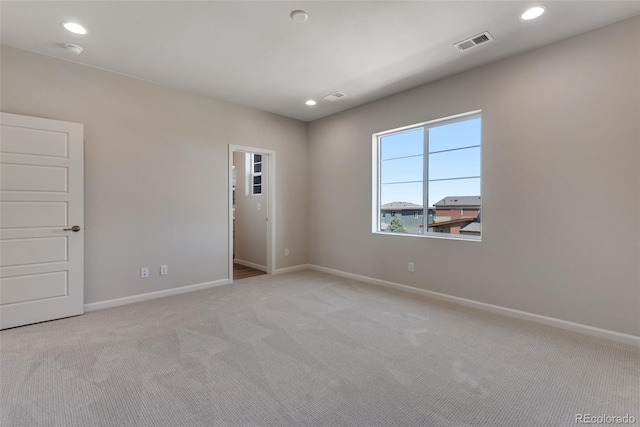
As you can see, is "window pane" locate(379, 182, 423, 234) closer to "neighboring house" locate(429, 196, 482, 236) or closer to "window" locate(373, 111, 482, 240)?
"window" locate(373, 111, 482, 240)

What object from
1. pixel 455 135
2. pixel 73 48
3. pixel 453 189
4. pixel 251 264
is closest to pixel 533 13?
pixel 455 135

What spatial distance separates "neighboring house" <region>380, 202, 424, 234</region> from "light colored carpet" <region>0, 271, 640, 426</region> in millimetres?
1233

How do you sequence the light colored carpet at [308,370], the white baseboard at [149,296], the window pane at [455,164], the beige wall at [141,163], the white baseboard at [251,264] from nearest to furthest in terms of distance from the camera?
1. the light colored carpet at [308,370]
2. the beige wall at [141,163]
3. the white baseboard at [149,296]
4. the window pane at [455,164]
5. the white baseboard at [251,264]

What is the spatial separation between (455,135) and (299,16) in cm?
234

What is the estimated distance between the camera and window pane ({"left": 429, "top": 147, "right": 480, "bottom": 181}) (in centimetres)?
349

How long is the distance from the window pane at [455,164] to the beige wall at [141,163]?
106 inches

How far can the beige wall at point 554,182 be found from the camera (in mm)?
2533

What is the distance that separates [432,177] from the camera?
3896 millimetres

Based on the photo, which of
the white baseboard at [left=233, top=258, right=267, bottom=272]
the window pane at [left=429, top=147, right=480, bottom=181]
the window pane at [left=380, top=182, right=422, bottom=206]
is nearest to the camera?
the window pane at [left=429, top=147, right=480, bottom=181]

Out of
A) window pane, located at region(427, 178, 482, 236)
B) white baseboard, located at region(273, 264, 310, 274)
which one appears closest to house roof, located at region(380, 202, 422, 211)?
window pane, located at region(427, 178, 482, 236)

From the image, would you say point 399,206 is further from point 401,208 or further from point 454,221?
point 454,221

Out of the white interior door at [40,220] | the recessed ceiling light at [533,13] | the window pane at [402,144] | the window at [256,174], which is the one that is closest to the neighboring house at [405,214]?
the window pane at [402,144]

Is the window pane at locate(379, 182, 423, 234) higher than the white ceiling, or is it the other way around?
the white ceiling

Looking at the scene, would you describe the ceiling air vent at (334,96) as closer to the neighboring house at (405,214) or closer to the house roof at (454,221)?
the neighboring house at (405,214)
